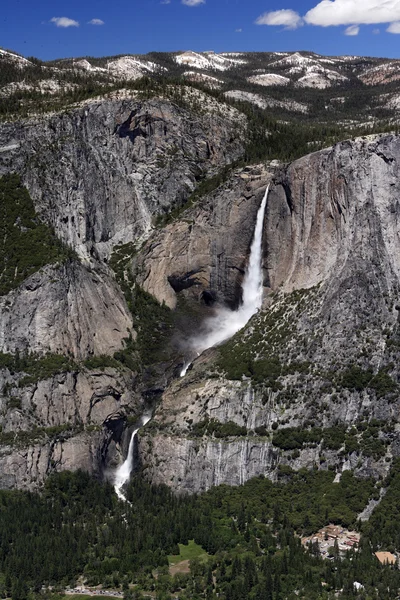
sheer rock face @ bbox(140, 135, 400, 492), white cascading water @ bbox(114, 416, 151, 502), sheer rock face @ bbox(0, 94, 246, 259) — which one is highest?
sheer rock face @ bbox(0, 94, 246, 259)

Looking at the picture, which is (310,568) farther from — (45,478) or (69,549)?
(45,478)

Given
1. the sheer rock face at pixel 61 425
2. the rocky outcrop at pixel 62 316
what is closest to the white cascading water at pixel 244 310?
the rocky outcrop at pixel 62 316

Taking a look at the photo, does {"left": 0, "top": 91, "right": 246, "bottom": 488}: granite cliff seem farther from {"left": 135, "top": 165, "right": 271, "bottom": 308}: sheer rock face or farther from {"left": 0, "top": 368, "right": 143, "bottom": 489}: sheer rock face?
{"left": 135, "top": 165, "right": 271, "bottom": 308}: sheer rock face

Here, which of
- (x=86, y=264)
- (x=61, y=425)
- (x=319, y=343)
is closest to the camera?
(x=319, y=343)

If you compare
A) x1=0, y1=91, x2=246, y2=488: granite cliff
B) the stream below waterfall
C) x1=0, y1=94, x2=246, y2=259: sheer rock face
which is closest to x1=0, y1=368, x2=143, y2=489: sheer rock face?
x1=0, y1=91, x2=246, y2=488: granite cliff

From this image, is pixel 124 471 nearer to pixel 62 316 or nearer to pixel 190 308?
pixel 62 316

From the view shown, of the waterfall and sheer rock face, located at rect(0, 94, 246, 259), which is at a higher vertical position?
sheer rock face, located at rect(0, 94, 246, 259)

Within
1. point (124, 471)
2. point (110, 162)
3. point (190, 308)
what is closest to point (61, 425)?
point (124, 471)
